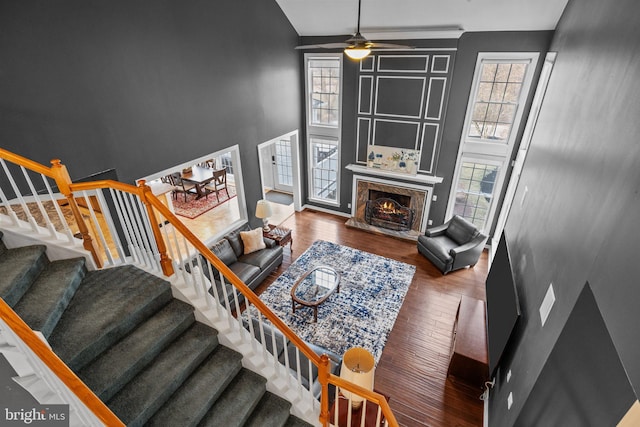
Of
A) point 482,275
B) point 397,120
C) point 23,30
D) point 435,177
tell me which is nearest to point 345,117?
point 397,120

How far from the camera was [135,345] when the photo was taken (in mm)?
2398

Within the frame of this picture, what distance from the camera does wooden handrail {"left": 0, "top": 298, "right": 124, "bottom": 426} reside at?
1.27m

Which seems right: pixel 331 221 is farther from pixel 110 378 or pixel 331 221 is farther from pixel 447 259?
pixel 110 378

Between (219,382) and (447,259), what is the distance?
4851 millimetres

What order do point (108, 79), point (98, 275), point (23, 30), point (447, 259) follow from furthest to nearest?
point (447, 259) < point (108, 79) < point (23, 30) < point (98, 275)

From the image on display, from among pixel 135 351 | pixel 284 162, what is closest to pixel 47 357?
pixel 135 351

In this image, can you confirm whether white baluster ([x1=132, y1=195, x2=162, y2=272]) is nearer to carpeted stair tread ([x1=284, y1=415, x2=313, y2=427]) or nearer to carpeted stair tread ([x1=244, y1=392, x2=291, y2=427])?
carpeted stair tread ([x1=244, y1=392, x2=291, y2=427])

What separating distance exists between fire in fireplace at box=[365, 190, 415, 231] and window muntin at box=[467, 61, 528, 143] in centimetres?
210

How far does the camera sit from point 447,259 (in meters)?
6.06

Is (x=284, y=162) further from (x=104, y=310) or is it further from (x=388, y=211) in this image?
(x=104, y=310)

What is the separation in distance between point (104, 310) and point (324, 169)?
642cm

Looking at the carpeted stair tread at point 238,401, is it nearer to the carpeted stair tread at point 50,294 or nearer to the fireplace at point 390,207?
the carpeted stair tread at point 50,294

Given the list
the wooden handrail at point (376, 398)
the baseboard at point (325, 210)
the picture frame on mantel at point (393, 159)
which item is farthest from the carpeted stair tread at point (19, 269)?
the baseboard at point (325, 210)

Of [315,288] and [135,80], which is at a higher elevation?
[135,80]
